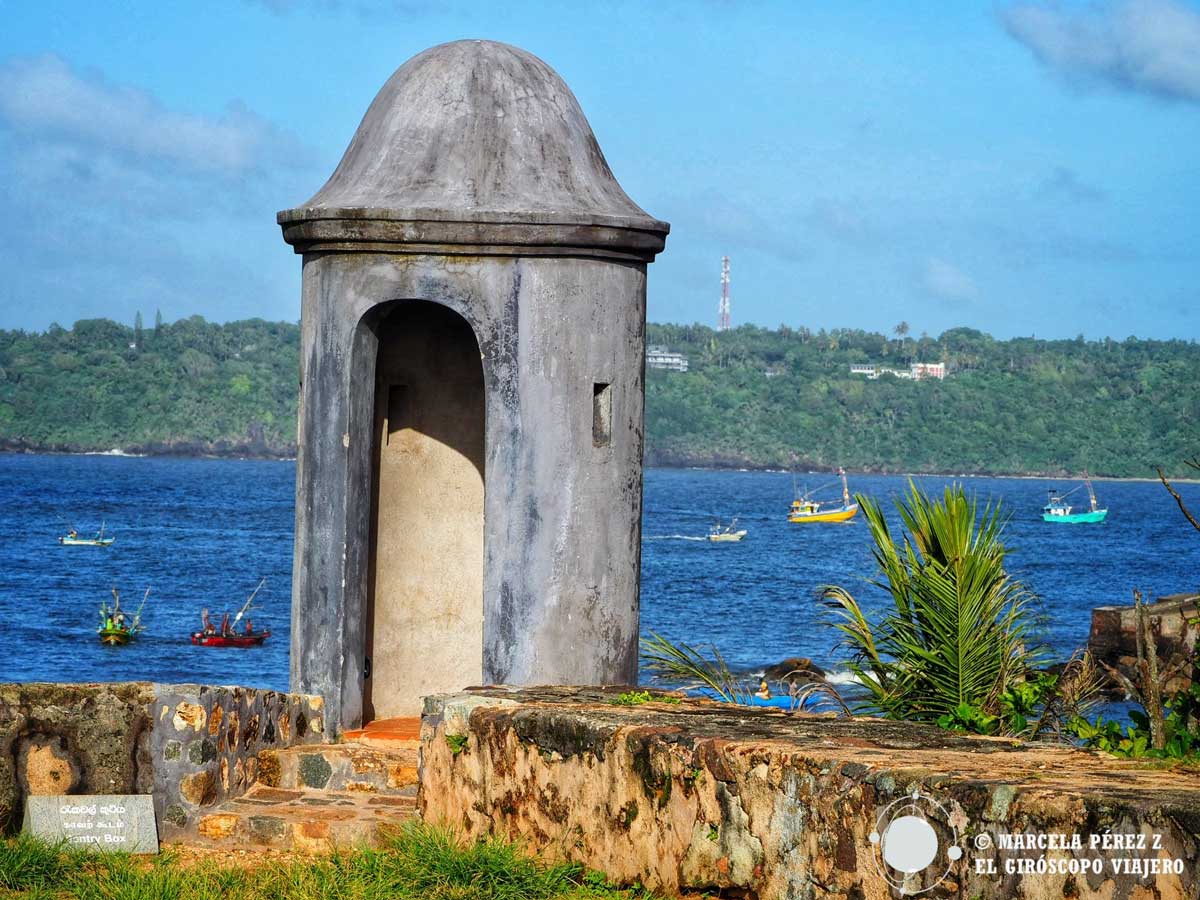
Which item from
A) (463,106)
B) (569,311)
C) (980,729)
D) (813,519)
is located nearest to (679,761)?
(980,729)

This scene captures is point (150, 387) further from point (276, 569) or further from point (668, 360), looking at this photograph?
point (276, 569)

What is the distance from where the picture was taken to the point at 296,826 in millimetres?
7004

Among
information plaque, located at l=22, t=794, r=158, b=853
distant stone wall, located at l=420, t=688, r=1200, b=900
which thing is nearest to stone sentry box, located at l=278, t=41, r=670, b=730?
distant stone wall, located at l=420, t=688, r=1200, b=900

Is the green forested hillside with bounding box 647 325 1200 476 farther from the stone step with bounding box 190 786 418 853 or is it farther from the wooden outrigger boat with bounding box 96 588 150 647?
the stone step with bounding box 190 786 418 853

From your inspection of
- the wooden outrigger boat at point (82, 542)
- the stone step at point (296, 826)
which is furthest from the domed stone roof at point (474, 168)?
the wooden outrigger boat at point (82, 542)

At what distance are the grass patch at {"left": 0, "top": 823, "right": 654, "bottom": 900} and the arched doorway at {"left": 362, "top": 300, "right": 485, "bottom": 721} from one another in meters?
3.82

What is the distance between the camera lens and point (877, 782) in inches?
205

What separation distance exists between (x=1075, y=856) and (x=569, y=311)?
Answer: 474 centimetres

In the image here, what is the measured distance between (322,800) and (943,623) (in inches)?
130

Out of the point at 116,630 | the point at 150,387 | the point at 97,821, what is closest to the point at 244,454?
the point at 150,387

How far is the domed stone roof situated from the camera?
8.67m

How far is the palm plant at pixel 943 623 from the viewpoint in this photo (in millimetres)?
8586

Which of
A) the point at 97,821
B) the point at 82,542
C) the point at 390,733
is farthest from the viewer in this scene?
the point at 82,542

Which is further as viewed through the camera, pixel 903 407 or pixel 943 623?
pixel 903 407
